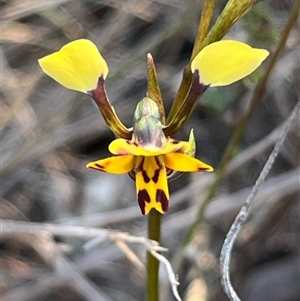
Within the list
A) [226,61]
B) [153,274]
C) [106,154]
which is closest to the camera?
[226,61]

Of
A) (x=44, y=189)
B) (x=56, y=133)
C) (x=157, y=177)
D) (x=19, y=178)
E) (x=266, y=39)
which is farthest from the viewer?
(x=44, y=189)

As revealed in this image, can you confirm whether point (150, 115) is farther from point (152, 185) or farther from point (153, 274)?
point (153, 274)

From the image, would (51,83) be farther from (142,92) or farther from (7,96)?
(142,92)

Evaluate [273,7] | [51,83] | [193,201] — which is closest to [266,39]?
[273,7]

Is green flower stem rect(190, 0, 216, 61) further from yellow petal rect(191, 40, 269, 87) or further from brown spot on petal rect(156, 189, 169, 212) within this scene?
brown spot on petal rect(156, 189, 169, 212)

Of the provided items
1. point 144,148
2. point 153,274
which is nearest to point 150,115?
point 144,148

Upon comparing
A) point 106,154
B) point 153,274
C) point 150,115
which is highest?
point 106,154

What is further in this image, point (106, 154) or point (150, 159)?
point (106, 154)
